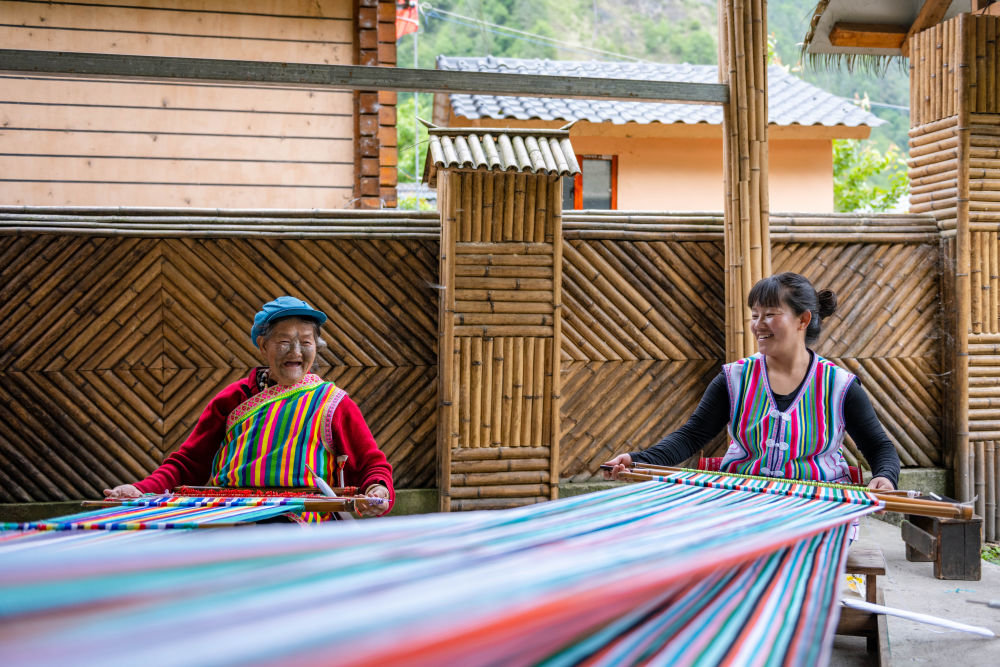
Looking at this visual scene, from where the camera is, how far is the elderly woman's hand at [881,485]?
227 cm

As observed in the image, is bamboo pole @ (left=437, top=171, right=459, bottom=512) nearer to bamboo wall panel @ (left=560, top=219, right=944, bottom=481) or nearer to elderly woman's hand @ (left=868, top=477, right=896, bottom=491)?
bamboo wall panel @ (left=560, top=219, right=944, bottom=481)

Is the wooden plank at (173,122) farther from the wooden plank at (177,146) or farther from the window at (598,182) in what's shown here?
the window at (598,182)

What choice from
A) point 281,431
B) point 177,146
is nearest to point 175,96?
point 177,146

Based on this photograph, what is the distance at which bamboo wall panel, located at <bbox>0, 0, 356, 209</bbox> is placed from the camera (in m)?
6.02

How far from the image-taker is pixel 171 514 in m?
1.99

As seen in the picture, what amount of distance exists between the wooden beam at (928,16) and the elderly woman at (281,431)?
4.43m

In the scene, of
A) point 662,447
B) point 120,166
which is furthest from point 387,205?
point 662,447

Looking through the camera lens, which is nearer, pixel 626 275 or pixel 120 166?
pixel 626 275

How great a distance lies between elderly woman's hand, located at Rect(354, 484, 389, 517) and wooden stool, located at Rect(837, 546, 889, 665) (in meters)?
1.37

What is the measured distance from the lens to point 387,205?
254 inches

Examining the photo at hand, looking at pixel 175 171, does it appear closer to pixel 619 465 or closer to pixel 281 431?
pixel 281 431

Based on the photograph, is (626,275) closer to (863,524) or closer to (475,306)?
(475,306)

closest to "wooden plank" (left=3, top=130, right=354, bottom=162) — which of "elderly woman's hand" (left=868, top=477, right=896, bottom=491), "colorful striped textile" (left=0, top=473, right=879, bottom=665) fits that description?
"elderly woman's hand" (left=868, top=477, right=896, bottom=491)

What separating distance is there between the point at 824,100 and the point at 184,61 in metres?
7.99
